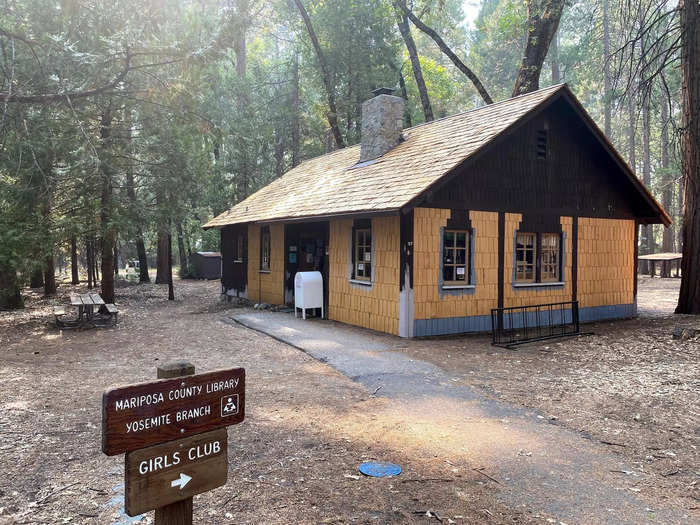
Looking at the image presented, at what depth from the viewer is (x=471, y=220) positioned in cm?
1184

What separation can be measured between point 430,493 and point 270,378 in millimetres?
4182

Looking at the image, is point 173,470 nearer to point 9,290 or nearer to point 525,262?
point 525,262

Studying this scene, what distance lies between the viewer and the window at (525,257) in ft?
41.9

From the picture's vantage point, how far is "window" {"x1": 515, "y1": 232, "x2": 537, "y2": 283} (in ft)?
41.9

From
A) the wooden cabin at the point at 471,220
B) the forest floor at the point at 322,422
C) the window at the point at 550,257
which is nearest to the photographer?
the forest floor at the point at 322,422

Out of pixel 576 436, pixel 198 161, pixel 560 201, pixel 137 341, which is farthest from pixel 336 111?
pixel 576 436

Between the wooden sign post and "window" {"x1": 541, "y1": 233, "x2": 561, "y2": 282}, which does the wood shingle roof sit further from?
the wooden sign post

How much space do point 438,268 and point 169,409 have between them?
31.0ft

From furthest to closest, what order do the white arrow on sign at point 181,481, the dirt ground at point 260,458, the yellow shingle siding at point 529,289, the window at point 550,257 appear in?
the window at point 550,257, the yellow shingle siding at point 529,289, the dirt ground at point 260,458, the white arrow on sign at point 181,481

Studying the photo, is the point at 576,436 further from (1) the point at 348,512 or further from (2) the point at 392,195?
(2) the point at 392,195

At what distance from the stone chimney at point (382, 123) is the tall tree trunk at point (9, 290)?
1102 centimetres

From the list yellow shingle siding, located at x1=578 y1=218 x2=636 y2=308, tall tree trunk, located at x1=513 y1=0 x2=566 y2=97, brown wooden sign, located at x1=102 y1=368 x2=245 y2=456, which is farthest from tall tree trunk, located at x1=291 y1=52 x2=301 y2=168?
brown wooden sign, located at x1=102 y1=368 x2=245 y2=456

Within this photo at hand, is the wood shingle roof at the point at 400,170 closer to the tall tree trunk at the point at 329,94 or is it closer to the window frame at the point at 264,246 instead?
the window frame at the point at 264,246

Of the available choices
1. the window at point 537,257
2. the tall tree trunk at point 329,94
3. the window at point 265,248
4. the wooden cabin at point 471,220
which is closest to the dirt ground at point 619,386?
the wooden cabin at point 471,220
